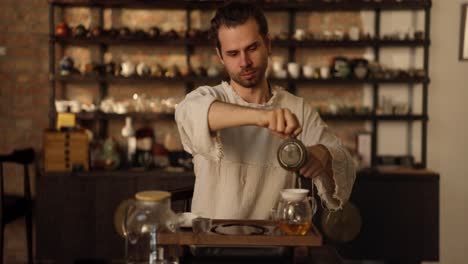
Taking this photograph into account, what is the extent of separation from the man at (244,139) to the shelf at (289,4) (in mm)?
2278

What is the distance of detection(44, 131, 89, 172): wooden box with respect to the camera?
14.6ft

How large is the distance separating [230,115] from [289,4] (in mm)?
2861

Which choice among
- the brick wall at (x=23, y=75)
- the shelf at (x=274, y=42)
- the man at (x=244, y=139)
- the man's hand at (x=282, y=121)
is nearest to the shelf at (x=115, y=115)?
the brick wall at (x=23, y=75)

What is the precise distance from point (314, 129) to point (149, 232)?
3.23 feet

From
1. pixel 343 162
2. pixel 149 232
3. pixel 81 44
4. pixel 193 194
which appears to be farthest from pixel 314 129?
pixel 81 44

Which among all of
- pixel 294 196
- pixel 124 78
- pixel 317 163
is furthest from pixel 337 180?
pixel 124 78

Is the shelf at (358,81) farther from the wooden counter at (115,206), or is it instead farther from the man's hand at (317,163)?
the man's hand at (317,163)

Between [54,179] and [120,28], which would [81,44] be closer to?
[120,28]

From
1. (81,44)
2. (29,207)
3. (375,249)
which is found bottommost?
(375,249)

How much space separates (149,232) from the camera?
1.73 metres

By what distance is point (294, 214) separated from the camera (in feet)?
6.07

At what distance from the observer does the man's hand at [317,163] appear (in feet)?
6.79

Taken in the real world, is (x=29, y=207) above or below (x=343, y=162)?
below

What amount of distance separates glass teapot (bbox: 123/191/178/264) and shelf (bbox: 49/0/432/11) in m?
3.15
